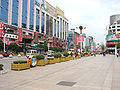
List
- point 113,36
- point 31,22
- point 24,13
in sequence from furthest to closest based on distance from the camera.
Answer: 1. point 113,36
2. point 31,22
3. point 24,13

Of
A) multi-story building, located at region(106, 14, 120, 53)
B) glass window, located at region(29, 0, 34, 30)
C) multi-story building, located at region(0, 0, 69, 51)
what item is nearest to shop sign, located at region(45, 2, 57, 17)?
multi-story building, located at region(0, 0, 69, 51)

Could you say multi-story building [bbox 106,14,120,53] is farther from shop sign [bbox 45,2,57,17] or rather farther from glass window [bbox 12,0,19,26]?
glass window [bbox 12,0,19,26]

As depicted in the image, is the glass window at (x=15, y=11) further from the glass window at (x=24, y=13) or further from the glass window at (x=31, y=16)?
the glass window at (x=31, y=16)

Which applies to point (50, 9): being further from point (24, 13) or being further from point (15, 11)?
point (15, 11)

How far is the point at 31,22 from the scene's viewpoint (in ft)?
219

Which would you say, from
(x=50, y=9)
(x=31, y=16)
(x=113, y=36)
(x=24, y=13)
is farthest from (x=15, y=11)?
(x=113, y=36)

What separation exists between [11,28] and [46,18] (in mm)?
34347

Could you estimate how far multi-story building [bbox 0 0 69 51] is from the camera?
5212 cm

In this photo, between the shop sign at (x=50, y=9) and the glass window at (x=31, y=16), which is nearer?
the glass window at (x=31, y=16)

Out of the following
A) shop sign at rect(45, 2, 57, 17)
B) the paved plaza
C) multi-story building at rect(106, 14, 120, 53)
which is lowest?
the paved plaza

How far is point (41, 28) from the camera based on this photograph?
77000 mm

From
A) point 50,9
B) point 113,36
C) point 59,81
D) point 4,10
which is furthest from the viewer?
point 113,36

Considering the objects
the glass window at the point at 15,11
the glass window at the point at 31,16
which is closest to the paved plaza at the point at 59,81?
the glass window at the point at 15,11

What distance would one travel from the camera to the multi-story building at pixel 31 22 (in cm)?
5212
